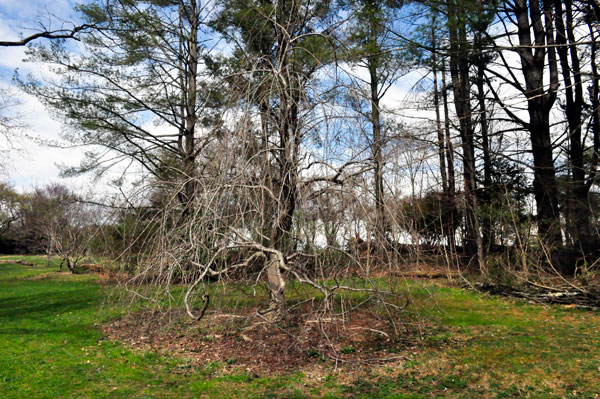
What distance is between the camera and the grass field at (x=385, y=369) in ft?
11.8

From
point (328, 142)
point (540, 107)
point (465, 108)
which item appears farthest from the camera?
point (465, 108)

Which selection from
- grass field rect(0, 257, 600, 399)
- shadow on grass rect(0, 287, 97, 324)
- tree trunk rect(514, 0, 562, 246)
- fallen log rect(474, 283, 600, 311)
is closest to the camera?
grass field rect(0, 257, 600, 399)

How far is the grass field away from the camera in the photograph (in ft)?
11.8

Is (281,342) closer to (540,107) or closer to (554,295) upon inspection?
(554,295)

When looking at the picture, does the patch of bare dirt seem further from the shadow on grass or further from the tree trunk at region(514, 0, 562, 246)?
the tree trunk at region(514, 0, 562, 246)

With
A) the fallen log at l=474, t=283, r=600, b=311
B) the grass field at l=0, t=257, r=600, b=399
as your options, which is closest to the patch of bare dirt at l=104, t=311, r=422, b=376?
the grass field at l=0, t=257, r=600, b=399

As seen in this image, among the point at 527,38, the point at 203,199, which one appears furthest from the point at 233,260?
the point at 527,38

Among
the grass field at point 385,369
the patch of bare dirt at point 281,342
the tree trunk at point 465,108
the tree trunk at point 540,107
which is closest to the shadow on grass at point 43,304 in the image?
the grass field at point 385,369

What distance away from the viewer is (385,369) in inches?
159

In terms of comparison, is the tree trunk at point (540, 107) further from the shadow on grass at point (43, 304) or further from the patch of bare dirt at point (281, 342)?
the shadow on grass at point (43, 304)

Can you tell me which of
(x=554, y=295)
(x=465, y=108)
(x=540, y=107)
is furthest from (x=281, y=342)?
(x=465, y=108)

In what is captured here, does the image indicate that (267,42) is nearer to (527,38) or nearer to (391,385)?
(391,385)

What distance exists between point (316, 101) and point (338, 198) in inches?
42.3

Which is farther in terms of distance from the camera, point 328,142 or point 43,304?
point 43,304
